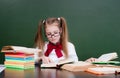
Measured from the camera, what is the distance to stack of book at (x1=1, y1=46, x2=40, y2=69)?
1.72 meters

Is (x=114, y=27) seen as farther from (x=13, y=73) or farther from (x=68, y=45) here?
(x=13, y=73)

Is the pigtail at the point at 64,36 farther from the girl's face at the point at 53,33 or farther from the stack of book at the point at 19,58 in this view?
the stack of book at the point at 19,58

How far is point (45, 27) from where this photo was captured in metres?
2.34

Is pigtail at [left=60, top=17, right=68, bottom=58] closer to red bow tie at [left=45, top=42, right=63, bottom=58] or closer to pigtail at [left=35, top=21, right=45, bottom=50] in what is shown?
red bow tie at [left=45, top=42, right=63, bottom=58]

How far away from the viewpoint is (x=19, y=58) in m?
1.73

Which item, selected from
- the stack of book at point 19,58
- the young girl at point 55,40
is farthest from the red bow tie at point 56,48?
the stack of book at point 19,58

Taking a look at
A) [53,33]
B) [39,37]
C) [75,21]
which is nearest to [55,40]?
[53,33]

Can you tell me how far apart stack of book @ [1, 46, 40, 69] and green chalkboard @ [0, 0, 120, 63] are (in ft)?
3.23

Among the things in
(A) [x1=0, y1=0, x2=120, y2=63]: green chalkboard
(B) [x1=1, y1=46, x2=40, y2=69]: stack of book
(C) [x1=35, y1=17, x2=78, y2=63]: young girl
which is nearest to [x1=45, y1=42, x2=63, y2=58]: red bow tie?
(C) [x1=35, y1=17, x2=78, y2=63]: young girl

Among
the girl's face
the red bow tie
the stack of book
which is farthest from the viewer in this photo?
the red bow tie

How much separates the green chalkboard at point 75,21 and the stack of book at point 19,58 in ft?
3.23

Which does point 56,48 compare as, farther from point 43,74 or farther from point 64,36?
point 43,74

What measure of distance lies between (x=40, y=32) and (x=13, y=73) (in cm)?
86

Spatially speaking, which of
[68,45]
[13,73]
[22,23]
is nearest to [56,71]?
[13,73]
